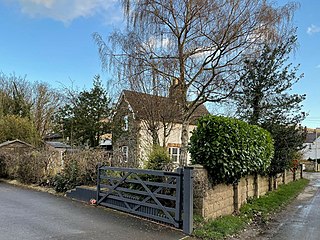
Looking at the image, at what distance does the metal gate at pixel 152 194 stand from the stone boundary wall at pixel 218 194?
54 cm

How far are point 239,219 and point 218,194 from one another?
2.99 feet

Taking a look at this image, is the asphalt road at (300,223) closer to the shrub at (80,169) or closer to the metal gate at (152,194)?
the metal gate at (152,194)

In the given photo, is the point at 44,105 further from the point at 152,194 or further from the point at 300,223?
the point at 300,223

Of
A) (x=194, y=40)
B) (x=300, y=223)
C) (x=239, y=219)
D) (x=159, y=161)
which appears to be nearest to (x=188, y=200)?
(x=159, y=161)

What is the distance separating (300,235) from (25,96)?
29085 millimetres

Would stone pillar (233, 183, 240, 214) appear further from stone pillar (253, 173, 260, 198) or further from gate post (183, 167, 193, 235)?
gate post (183, 167, 193, 235)

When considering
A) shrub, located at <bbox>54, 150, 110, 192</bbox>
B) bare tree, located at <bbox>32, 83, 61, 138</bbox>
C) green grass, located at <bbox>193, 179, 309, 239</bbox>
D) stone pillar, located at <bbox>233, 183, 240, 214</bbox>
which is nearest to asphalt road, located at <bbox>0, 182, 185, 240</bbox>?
green grass, located at <bbox>193, 179, 309, 239</bbox>

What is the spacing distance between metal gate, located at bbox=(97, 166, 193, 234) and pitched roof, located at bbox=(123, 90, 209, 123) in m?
8.01

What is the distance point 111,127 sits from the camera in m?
21.7

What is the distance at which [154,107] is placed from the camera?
17984mm

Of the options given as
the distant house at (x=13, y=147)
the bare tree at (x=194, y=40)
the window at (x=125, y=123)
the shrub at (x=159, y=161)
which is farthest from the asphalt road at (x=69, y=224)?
the window at (x=125, y=123)

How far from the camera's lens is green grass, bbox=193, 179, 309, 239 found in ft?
21.4

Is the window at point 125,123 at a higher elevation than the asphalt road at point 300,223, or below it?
higher

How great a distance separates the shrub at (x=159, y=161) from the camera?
8570 millimetres
